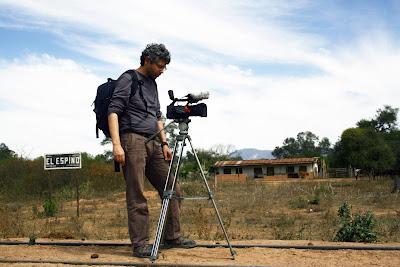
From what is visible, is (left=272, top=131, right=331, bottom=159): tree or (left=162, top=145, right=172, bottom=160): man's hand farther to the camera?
(left=272, top=131, right=331, bottom=159): tree

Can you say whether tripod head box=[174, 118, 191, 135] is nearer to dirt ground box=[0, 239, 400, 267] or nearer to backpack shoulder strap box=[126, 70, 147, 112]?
backpack shoulder strap box=[126, 70, 147, 112]

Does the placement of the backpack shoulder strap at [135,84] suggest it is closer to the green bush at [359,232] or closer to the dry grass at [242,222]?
the dry grass at [242,222]

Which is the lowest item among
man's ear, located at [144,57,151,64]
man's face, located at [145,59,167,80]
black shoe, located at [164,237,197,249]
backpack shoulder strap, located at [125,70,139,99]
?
black shoe, located at [164,237,197,249]

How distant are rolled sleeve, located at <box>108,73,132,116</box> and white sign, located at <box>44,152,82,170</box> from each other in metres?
6.03

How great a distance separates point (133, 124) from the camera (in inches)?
181

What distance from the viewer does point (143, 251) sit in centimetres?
445

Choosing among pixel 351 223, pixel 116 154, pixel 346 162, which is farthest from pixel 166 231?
pixel 346 162

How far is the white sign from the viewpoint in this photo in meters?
10.3

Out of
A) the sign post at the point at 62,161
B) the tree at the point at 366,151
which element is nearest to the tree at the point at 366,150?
the tree at the point at 366,151

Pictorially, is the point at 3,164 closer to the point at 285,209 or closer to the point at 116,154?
the point at 285,209

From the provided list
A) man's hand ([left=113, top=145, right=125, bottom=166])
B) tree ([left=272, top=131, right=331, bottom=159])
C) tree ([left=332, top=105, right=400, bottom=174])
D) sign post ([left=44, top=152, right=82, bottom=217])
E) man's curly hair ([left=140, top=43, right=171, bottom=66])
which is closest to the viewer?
man's hand ([left=113, top=145, right=125, bottom=166])

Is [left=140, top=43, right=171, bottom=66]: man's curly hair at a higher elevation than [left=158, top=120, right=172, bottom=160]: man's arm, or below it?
higher

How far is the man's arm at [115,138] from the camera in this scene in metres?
4.33

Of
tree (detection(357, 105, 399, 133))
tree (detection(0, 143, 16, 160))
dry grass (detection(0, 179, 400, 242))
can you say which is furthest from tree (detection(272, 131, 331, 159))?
dry grass (detection(0, 179, 400, 242))
